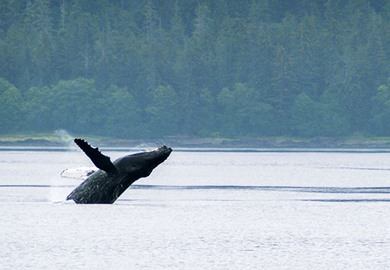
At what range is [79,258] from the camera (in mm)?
42469

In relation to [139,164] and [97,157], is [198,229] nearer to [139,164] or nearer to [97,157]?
[139,164]

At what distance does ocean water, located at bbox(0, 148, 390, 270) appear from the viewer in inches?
1666

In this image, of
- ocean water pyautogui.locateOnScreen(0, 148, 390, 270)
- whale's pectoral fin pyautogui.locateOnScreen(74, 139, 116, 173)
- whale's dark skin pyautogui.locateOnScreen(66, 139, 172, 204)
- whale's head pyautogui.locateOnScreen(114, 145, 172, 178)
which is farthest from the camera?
whale's head pyautogui.locateOnScreen(114, 145, 172, 178)

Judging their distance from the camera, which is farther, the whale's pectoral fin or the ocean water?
the whale's pectoral fin

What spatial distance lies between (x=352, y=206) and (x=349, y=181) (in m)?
30.4

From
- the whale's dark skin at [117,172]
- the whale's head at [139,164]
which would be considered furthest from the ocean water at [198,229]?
the whale's head at [139,164]

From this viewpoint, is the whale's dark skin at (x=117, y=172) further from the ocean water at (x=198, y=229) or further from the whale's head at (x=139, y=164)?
the ocean water at (x=198, y=229)

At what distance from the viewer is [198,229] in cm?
5194

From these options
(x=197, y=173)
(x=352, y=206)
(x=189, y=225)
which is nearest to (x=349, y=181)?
(x=197, y=173)

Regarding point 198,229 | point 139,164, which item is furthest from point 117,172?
point 198,229

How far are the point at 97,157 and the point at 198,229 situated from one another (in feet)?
20.5

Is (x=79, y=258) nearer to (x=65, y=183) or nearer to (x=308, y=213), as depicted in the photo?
(x=308, y=213)

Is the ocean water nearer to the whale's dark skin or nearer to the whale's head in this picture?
the whale's dark skin

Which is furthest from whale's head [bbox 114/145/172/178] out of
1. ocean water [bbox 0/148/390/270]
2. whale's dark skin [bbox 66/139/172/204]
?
ocean water [bbox 0/148/390/270]
